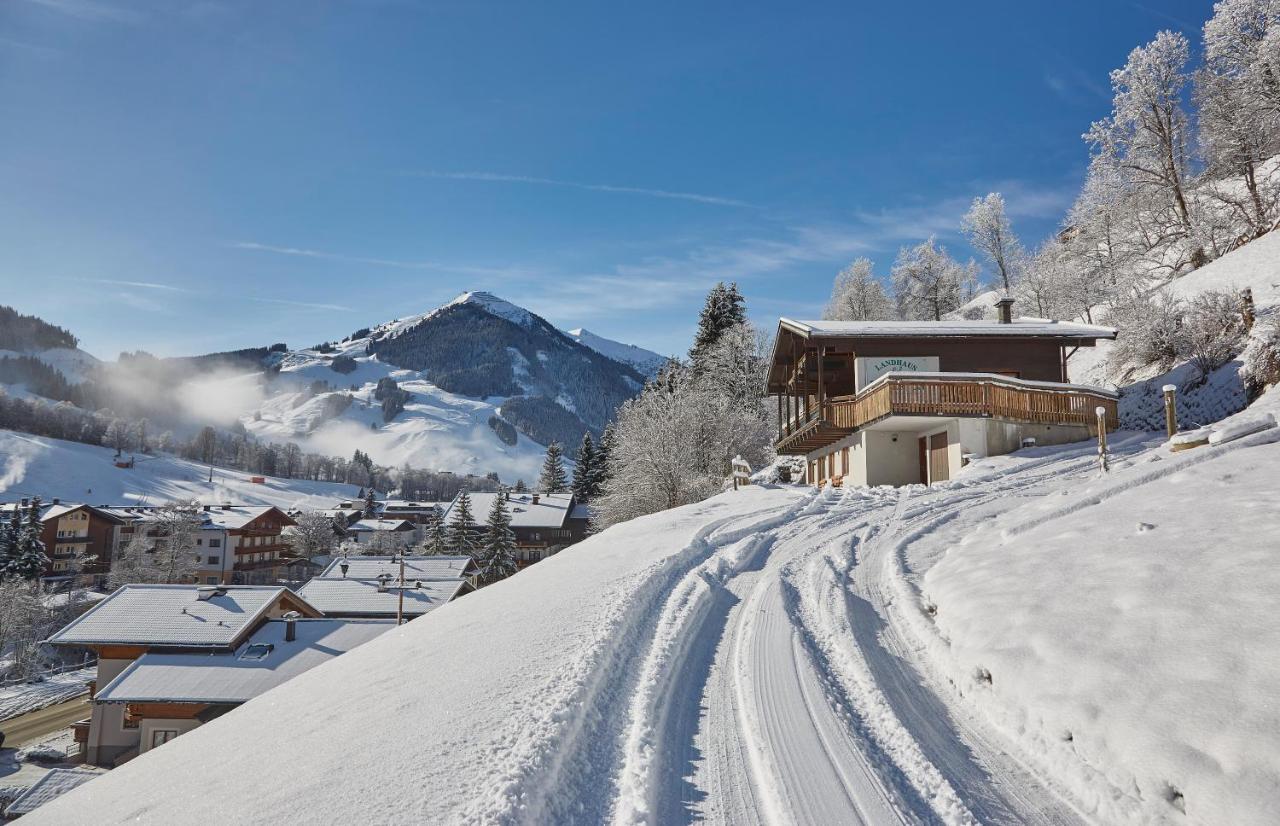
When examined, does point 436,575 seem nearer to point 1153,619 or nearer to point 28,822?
point 28,822

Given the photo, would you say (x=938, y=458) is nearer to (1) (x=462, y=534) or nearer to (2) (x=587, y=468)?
(1) (x=462, y=534)

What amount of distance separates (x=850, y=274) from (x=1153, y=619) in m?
60.5

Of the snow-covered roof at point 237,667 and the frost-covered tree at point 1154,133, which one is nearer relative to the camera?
the snow-covered roof at point 237,667

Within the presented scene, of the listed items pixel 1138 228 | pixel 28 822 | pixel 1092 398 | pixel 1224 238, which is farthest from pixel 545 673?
pixel 1138 228

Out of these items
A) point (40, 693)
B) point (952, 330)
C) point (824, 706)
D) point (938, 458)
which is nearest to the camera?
point (824, 706)

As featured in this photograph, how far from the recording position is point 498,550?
5144 centimetres

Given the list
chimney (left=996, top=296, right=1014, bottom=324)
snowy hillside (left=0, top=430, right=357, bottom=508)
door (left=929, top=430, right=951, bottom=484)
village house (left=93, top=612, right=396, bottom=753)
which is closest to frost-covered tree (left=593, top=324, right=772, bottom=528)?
door (left=929, top=430, right=951, bottom=484)

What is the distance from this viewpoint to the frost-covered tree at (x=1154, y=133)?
31.4 m

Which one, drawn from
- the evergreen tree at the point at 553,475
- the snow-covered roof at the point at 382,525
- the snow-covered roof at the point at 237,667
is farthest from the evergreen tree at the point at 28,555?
the evergreen tree at the point at 553,475

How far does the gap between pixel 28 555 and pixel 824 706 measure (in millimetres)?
75134

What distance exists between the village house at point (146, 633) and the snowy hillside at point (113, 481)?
108321 mm

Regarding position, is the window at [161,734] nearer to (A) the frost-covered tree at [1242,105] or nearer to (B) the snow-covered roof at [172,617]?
(B) the snow-covered roof at [172,617]

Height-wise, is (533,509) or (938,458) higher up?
(938,458)

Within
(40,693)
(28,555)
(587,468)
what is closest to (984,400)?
(40,693)
